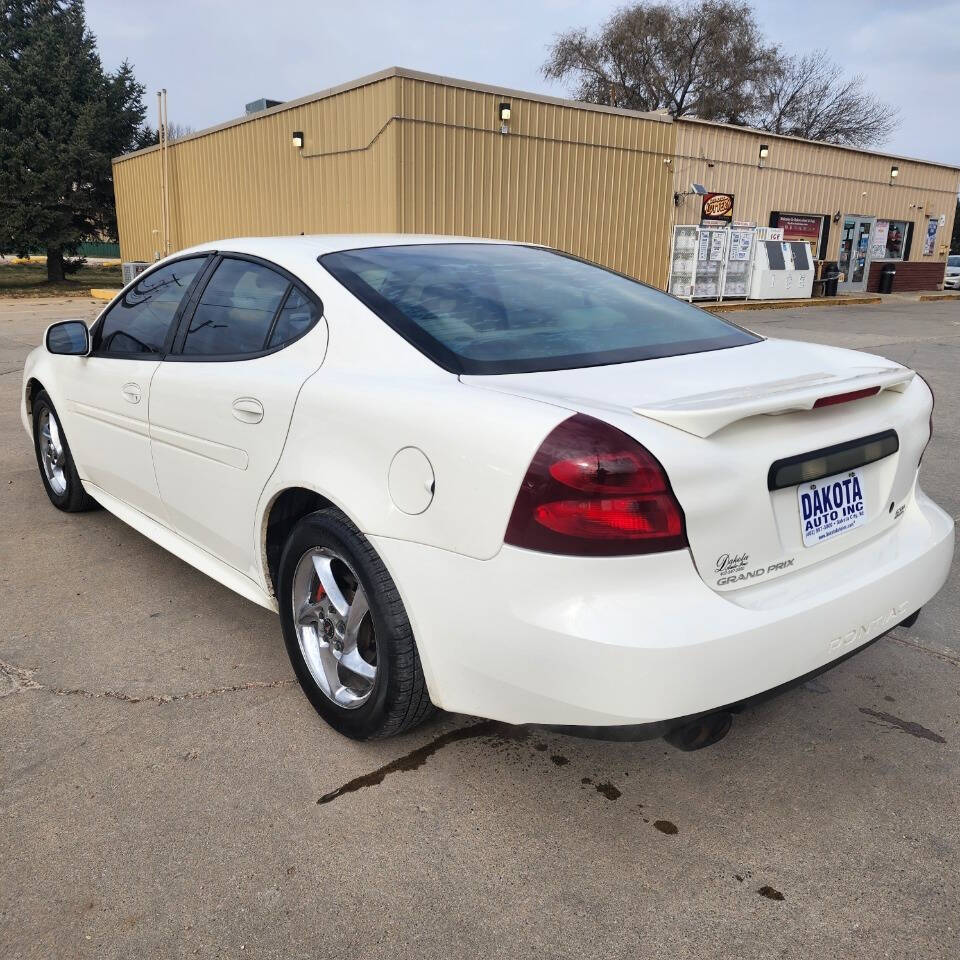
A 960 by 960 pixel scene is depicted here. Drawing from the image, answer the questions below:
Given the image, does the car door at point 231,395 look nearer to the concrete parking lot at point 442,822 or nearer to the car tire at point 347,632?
the car tire at point 347,632

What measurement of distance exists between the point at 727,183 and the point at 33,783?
21.7 meters

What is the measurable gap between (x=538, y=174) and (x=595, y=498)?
635 inches

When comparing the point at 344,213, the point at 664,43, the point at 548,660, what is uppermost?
the point at 664,43

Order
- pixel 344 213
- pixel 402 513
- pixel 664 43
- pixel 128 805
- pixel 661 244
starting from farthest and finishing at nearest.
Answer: pixel 664 43 < pixel 661 244 < pixel 344 213 < pixel 128 805 < pixel 402 513

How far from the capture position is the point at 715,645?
6.19 ft

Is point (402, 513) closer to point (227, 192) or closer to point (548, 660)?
point (548, 660)

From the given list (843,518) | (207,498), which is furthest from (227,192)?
(843,518)

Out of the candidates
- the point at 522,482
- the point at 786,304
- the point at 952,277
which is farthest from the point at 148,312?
the point at 952,277

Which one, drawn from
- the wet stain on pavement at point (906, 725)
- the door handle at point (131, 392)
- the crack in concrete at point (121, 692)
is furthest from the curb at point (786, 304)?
the crack in concrete at point (121, 692)

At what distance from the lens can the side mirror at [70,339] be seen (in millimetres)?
3836

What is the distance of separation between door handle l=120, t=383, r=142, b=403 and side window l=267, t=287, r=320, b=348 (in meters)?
0.90

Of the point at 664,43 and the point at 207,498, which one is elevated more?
the point at 664,43

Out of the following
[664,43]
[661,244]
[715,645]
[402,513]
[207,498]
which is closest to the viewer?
[715,645]

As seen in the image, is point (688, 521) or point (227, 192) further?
point (227, 192)
